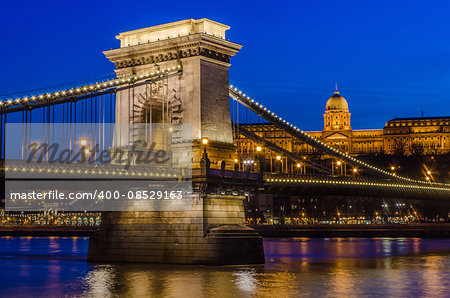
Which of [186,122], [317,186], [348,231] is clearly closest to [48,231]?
[348,231]

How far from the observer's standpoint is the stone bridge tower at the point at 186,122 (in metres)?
47.8

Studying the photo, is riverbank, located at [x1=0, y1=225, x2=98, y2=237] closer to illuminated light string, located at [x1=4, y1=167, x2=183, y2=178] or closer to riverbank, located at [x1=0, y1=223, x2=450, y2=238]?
riverbank, located at [x1=0, y1=223, x2=450, y2=238]

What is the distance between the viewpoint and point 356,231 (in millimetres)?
115250

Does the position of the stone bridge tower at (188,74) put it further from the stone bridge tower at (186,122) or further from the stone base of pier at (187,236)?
the stone base of pier at (187,236)

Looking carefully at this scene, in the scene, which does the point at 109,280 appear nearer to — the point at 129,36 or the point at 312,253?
the point at 129,36

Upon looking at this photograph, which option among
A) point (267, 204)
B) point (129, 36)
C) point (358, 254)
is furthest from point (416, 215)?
point (129, 36)

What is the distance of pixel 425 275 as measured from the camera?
168 ft

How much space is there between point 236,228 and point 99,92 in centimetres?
1255

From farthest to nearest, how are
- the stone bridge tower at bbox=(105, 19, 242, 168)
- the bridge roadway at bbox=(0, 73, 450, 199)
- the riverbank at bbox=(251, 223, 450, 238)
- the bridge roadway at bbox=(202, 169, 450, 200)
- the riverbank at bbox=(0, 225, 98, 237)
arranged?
the riverbank at bbox=(0, 225, 98, 237), the riverbank at bbox=(251, 223, 450, 238), the stone bridge tower at bbox=(105, 19, 242, 168), the bridge roadway at bbox=(202, 169, 450, 200), the bridge roadway at bbox=(0, 73, 450, 199)

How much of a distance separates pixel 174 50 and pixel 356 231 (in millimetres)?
70115

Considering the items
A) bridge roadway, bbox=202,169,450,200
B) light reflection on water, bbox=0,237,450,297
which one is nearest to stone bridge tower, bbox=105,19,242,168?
bridge roadway, bbox=202,169,450,200

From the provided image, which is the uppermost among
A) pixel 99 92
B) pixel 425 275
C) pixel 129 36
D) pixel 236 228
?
pixel 129 36

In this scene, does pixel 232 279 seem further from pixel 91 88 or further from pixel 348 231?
pixel 348 231

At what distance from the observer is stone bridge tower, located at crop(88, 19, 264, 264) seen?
4781cm
